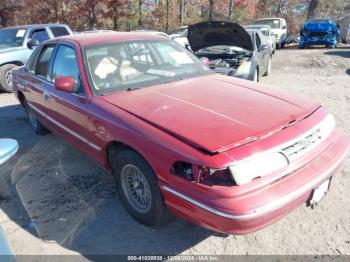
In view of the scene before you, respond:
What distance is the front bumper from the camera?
7.08ft

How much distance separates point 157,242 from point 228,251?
0.60 meters

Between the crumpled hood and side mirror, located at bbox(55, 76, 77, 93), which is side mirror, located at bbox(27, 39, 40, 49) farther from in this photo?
the crumpled hood

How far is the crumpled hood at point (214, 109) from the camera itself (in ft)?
7.92

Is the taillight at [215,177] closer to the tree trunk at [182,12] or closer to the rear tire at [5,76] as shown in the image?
the rear tire at [5,76]

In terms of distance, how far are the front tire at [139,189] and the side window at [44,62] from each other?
211cm

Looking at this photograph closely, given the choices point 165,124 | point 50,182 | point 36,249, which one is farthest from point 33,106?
point 165,124

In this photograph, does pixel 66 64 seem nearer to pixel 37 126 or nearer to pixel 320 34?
pixel 37 126

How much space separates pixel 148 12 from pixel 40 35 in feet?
61.7

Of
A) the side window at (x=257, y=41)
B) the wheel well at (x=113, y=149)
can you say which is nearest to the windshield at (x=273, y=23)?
the side window at (x=257, y=41)

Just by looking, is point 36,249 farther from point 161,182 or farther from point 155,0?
point 155,0

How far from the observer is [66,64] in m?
3.90

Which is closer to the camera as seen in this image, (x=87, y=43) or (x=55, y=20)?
(x=87, y=43)

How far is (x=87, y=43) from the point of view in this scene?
369 cm

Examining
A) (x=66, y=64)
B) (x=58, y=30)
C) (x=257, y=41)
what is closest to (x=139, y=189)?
(x=66, y=64)
